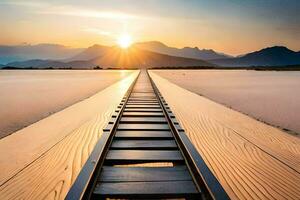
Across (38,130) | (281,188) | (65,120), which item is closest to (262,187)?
(281,188)

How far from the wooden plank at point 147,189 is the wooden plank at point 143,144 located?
1630mm

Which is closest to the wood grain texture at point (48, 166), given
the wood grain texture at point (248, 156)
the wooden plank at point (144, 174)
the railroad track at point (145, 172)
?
the railroad track at point (145, 172)

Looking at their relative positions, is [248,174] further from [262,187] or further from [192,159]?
[192,159]

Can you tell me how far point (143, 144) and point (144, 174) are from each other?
1612mm

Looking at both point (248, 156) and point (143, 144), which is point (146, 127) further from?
point (248, 156)

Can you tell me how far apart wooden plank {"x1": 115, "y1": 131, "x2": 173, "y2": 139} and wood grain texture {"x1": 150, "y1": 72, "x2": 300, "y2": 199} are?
1.94 feet

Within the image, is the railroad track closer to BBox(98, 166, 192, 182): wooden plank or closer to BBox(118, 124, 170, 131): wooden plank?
BBox(98, 166, 192, 182): wooden plank

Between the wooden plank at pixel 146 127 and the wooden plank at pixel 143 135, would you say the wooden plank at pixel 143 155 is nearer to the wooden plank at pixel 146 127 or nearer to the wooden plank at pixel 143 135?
the wooden plank at pixel 143 135

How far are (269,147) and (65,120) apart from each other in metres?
5.92

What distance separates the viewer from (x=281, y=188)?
13.6ft

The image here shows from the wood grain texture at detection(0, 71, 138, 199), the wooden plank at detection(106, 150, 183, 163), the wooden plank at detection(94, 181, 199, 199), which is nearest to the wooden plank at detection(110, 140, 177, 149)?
the wooden plank at detection(106, 150, 183, 163)

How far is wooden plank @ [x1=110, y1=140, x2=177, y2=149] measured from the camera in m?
5.59

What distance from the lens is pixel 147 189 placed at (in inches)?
149

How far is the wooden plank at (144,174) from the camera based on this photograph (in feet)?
13.4
